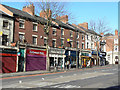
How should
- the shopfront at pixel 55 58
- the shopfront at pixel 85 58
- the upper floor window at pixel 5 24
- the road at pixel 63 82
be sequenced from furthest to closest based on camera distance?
the shopfront at pixel 85 58 → the shopfront at pixel 55 58 → the upper floor window at pixel 5 24 → the road at pixel 63 82

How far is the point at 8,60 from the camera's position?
26.9m

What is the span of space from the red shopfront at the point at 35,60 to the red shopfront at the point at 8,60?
106 inches

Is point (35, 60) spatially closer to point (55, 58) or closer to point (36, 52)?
Result: point (36, 52)

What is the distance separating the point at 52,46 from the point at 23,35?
760 cm

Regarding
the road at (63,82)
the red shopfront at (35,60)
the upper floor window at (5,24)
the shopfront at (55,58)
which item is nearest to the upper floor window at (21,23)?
the upper floor window at (5,24)

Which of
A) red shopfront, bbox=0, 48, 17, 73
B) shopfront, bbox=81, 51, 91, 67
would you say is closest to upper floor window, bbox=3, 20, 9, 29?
red shopfront, bbox=0, 48, 17, 73

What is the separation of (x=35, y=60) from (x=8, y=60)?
599 cm

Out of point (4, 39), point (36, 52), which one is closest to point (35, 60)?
point (36, 52)

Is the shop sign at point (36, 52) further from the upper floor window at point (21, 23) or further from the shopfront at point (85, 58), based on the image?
the shopfront at point (85, 58)

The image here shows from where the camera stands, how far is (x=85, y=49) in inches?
1788

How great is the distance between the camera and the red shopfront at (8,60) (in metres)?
26.0

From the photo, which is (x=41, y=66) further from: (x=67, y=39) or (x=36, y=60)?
(x=67, y=39)

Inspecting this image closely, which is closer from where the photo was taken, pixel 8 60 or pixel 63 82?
pixel 63 82

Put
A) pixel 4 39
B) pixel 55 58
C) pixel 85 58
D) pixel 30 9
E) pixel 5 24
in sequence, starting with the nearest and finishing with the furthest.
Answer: pixel 4 39 → pixel 5 24 → pixel 30 9 → pixel 55 58 → pixel 85 58
